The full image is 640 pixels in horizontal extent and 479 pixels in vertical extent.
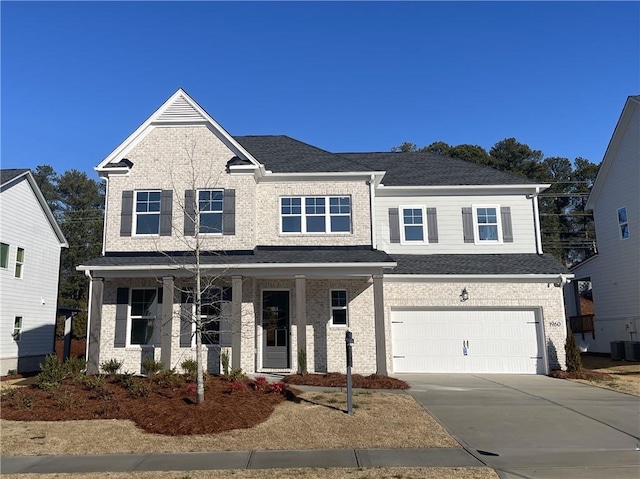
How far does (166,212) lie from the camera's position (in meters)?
15.8

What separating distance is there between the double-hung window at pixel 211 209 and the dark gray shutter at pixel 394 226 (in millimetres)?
6242

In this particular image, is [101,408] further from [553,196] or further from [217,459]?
[553,196]

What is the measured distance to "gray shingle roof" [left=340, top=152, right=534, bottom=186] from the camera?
18.8 m

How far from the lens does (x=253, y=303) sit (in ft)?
51.2

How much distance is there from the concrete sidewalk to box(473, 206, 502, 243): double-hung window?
11802mm

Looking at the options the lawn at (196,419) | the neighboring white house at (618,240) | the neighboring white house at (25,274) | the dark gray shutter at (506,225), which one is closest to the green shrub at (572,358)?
the dark gray shutter at (506,225)

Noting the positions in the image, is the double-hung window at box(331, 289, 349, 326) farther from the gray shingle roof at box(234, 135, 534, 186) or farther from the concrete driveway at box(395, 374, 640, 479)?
the gray shingle roof at box(234, 135, 534, 186)

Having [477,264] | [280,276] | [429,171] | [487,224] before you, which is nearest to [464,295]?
[477,264]

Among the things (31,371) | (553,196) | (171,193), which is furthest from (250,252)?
(553,196)

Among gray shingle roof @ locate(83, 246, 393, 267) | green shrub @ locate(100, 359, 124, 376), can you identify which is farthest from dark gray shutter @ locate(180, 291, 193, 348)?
green shrub @ locate(100, 359, 124, 376)

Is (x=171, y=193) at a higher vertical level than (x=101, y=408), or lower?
higher

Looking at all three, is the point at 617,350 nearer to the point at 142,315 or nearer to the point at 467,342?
the point at 467,342

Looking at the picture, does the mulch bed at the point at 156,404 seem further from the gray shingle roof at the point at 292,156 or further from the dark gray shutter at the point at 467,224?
the dark gray shutter at the point at 467,224

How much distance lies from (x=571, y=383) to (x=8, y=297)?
1989cm
